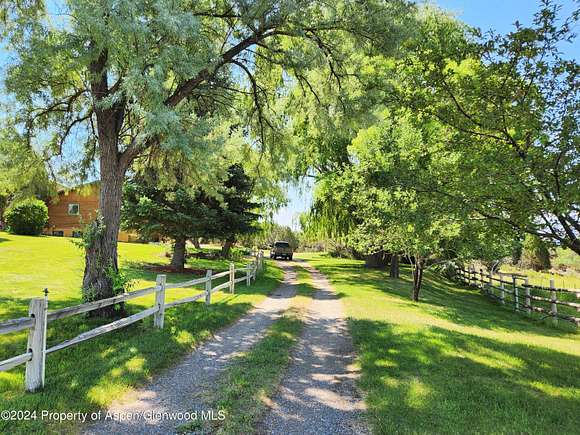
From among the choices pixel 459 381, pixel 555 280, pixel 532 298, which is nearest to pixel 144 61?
pixel 459 381

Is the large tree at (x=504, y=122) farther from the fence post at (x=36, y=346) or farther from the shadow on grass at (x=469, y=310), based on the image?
the shadow on grass at (x=469, y=310)

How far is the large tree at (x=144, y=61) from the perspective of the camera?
19.7ft

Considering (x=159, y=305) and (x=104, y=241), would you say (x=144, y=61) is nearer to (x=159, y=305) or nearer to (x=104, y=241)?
(x=104, y=241)

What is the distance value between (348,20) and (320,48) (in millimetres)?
1182

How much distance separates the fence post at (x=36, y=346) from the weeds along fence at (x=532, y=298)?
13.2m

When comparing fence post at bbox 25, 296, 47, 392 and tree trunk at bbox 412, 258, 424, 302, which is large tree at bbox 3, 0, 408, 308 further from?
tree trunk at bbox 412, 258, 424, 302

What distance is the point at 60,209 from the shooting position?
40.9 meters

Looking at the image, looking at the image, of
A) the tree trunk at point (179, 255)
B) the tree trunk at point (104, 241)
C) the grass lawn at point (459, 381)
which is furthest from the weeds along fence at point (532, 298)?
the tree trunk at point (179, 255)

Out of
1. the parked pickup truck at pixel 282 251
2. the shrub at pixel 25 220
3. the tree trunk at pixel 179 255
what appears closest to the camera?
the tree trunk at pixel 179 255

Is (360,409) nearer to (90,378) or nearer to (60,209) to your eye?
(90,378)

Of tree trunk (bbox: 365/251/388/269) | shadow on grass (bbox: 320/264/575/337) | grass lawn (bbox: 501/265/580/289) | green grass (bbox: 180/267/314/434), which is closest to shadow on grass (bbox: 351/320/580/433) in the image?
green grass (bbox: 180/267/314/434)

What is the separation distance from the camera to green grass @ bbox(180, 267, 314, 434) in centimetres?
401

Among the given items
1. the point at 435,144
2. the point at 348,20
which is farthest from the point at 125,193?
the point at 435,144

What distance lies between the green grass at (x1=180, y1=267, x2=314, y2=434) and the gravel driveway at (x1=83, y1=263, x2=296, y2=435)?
20 cm
